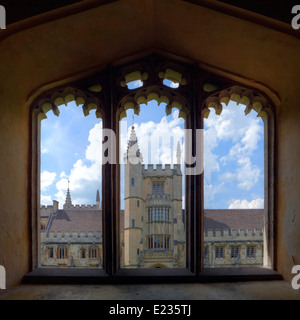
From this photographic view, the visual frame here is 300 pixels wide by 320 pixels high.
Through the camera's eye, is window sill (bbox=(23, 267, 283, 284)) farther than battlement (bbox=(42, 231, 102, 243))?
No

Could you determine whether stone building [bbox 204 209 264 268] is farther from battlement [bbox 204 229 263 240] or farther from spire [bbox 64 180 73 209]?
spire [bbox 64 180 73 209]

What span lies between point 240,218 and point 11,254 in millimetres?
24182

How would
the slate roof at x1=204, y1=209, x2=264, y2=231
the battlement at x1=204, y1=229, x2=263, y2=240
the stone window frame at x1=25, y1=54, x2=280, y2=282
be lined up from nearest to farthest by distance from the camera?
1. the stone window frame at x1=25, y1=54, x2=280, y2=282
2. the battlement at x1=204, y1=229, x2=263, y2=240
3. the slate roof at x1=204, y1=209, x2=264, y2=231

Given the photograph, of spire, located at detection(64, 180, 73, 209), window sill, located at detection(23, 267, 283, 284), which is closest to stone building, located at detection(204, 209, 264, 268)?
spire, located at detection(64, 180, 73, 209)

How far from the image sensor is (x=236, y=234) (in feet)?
70.0

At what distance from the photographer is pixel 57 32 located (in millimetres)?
1755

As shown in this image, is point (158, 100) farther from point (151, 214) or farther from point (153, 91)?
point (151, 214)

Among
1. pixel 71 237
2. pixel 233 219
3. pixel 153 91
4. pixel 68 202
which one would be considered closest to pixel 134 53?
pixel 153 91

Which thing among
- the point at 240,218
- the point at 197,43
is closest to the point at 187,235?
the point at 197,43

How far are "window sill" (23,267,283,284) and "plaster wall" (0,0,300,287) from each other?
130mm

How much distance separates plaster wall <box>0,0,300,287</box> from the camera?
1.74 m

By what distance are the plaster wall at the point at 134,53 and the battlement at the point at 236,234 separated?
67.8 ft

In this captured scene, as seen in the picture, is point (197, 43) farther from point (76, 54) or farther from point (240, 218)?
point (240, 218)

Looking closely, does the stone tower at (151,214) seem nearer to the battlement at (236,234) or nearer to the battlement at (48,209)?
the battlement at (236,234)
